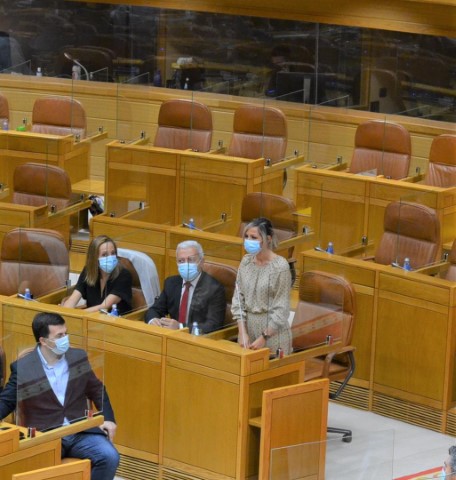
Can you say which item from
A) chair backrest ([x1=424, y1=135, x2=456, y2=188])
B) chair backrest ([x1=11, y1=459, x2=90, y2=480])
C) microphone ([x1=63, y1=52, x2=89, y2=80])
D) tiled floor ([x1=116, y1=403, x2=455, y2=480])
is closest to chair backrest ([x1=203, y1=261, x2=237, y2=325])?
tiled floor ([x1=116, y1=403, x2=455, y2=480])

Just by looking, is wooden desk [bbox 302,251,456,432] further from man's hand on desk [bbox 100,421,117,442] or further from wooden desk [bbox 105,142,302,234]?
man's hand on desk [bbox 100,421,117,442]

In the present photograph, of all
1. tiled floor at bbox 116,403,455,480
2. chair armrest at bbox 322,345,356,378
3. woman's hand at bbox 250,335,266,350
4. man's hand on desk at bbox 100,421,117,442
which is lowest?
tiled floor at bbox 116,403,455,480

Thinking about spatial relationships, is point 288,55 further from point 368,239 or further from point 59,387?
point 59,387

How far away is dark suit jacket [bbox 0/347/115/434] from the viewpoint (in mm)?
6773

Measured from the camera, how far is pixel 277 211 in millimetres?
9070

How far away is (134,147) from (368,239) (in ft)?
6.37

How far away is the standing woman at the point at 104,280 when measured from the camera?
7.94 meters

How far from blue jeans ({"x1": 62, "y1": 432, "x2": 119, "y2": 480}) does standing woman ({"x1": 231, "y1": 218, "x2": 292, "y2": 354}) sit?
95 centimetres

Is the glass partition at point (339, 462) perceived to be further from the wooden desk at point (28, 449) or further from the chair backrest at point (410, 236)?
the chair backrest at point (410, 236)

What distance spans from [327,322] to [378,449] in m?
1.18

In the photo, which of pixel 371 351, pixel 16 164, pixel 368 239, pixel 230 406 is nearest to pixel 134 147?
pixel 16 164

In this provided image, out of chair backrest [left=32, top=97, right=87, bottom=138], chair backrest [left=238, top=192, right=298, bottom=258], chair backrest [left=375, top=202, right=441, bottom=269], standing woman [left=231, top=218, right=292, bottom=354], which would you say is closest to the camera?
standing woman [left=231, top=218, right=292, bottom=354]

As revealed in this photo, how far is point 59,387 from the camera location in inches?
270

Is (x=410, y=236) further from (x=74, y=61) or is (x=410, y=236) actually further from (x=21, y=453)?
(x=74, y=61)
